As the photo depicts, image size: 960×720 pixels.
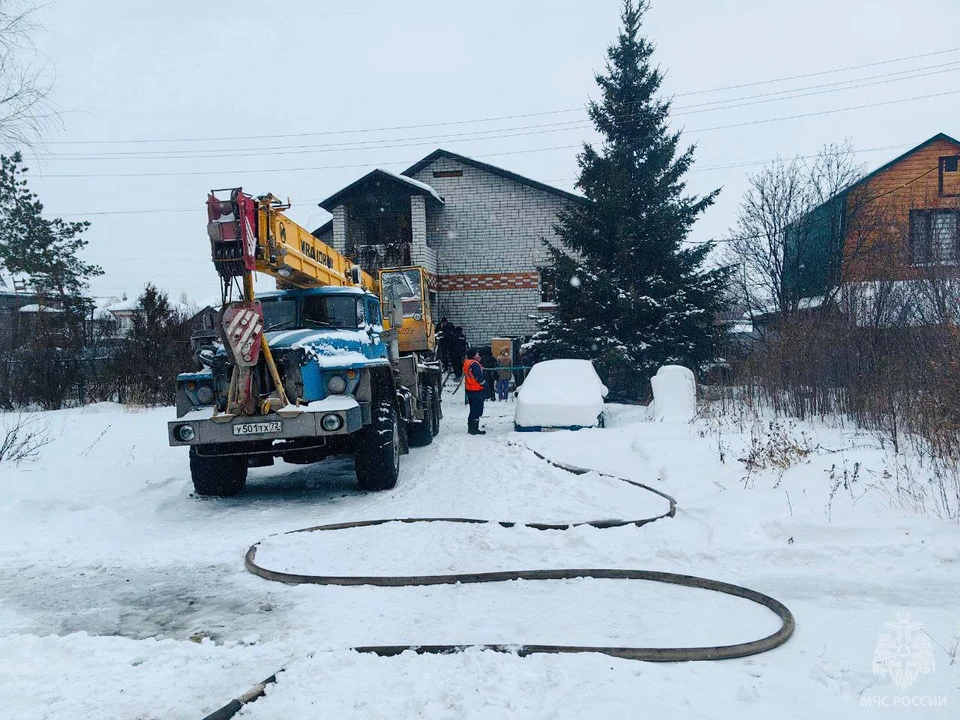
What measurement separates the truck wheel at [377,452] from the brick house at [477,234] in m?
20.1

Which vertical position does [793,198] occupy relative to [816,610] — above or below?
above

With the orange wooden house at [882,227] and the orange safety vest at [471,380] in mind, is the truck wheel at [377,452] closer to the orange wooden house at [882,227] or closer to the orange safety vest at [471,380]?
the orange safety vest at [471,380]

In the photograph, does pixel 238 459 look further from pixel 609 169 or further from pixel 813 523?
pixel 609 169

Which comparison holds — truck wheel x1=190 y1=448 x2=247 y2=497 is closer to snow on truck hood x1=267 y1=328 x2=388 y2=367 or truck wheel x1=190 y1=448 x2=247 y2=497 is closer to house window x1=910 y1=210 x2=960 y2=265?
snow on truck hood x1=267 y1=328 x2=388 y2=367

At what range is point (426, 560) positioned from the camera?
17.1ft

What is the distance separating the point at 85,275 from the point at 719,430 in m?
25.4

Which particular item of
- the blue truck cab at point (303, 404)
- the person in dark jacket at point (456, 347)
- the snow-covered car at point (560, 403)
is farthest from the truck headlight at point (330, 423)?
the person in dark jacket at point (456, 347)

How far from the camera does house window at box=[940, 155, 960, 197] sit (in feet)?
87.3

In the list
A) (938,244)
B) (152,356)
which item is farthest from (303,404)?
(152,356)

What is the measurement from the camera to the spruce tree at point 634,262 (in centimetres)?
1827

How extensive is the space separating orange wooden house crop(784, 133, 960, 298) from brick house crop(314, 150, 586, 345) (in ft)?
33.5

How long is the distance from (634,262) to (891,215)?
9.35 metres

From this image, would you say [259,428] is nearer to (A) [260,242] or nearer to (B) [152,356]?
(A) [260,242]

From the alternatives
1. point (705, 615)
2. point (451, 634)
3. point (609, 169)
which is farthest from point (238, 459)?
point (609, 169)
